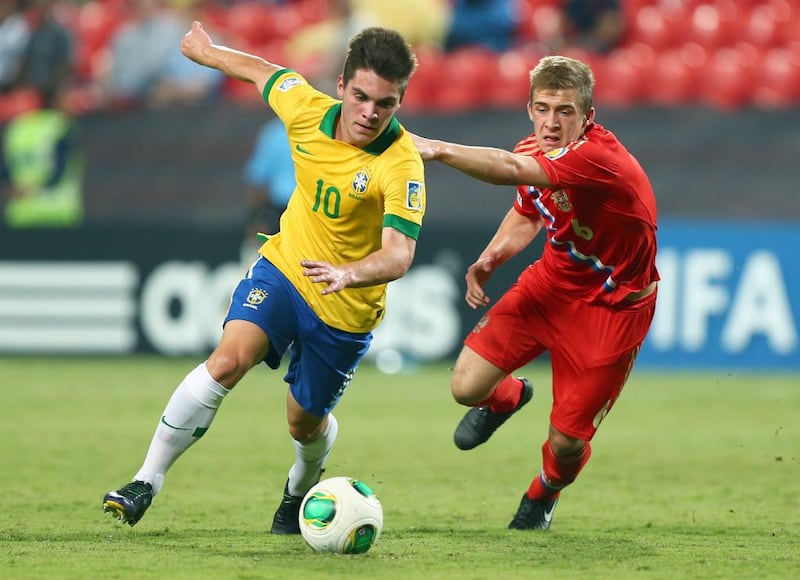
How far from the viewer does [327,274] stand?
16.8ft

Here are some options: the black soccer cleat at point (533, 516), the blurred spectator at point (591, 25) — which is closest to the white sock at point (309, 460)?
the black soccer cleat at point (533, 516)

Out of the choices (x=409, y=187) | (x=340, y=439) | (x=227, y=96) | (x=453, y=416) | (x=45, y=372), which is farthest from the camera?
(x=227, y=96)

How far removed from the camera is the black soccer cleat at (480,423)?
22.0ft

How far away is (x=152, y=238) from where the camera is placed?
13016 millimetres

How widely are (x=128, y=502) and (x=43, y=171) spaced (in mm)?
8552

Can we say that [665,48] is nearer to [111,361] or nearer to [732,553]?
[111,361]

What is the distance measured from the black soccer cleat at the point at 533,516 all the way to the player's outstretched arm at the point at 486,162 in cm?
157

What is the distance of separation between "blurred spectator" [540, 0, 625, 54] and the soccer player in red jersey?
849 cm

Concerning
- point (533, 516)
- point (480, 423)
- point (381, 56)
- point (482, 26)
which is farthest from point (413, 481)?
point (482, 26)

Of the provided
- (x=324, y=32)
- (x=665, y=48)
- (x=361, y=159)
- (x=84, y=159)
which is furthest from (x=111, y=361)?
(x=361, y=159)

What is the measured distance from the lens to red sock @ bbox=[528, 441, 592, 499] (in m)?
6.29

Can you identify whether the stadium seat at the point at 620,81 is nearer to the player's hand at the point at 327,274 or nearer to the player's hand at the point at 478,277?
the player's hand at the point at 478,277

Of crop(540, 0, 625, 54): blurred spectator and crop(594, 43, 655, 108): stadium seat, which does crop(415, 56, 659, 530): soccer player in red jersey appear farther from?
crop(540, 0, 625, 54): blurred spectator

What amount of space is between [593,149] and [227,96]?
949 centimetres
